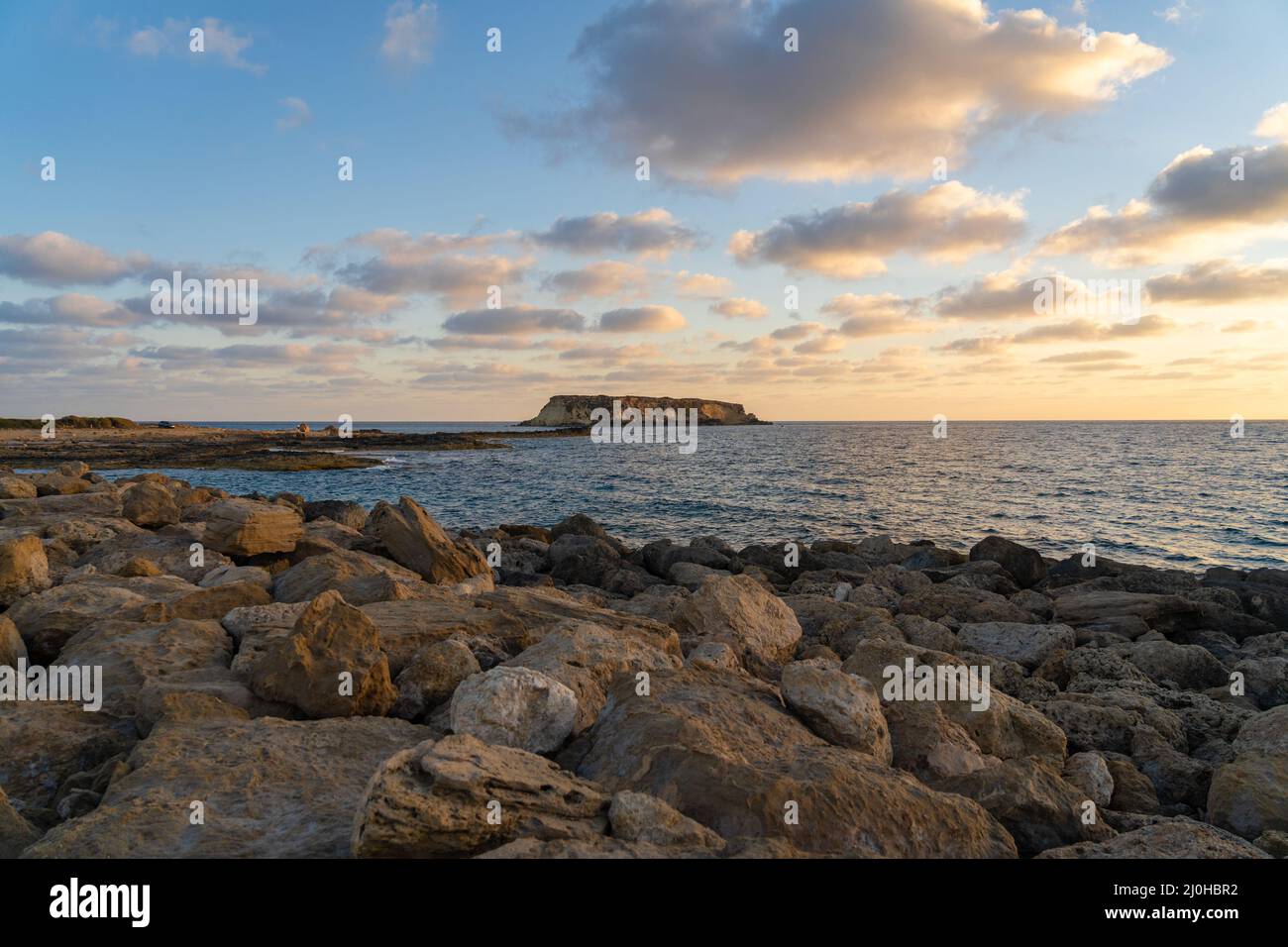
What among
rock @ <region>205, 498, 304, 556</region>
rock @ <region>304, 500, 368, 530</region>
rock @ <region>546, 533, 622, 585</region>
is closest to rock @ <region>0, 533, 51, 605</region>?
rock @ <region>205, 498, 304, 556</region>

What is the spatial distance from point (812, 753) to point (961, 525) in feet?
102

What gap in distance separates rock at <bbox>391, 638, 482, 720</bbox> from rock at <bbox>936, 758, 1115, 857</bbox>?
4071mm

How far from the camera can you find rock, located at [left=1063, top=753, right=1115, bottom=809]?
5.90 meters

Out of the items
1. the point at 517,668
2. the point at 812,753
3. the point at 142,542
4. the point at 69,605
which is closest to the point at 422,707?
the point at 517,668

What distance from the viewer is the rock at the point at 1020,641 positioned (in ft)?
33.5

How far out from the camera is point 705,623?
860 centimetres

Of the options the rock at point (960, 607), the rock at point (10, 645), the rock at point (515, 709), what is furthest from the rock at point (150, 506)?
the rock at point (960, 607)

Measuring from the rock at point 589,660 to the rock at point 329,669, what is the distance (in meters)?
1.13

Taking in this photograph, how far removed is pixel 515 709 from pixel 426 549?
300 inches

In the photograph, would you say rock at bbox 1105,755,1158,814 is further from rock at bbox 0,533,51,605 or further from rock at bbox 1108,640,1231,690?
rock at bbox 0,533,51,605

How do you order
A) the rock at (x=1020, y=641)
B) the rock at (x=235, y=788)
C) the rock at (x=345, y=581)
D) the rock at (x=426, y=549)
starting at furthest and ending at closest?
the rock at (x=426, y=549) < the rock at (x=1020, y=641) < the rock at (x=345, y=581) < the rock at (x=235, y=788)

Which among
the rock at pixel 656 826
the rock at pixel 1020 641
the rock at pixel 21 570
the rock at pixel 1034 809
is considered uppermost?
the rock at pixel 21 570

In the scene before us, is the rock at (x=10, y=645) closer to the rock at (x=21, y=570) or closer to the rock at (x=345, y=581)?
the rock at (x=21, y=570)
